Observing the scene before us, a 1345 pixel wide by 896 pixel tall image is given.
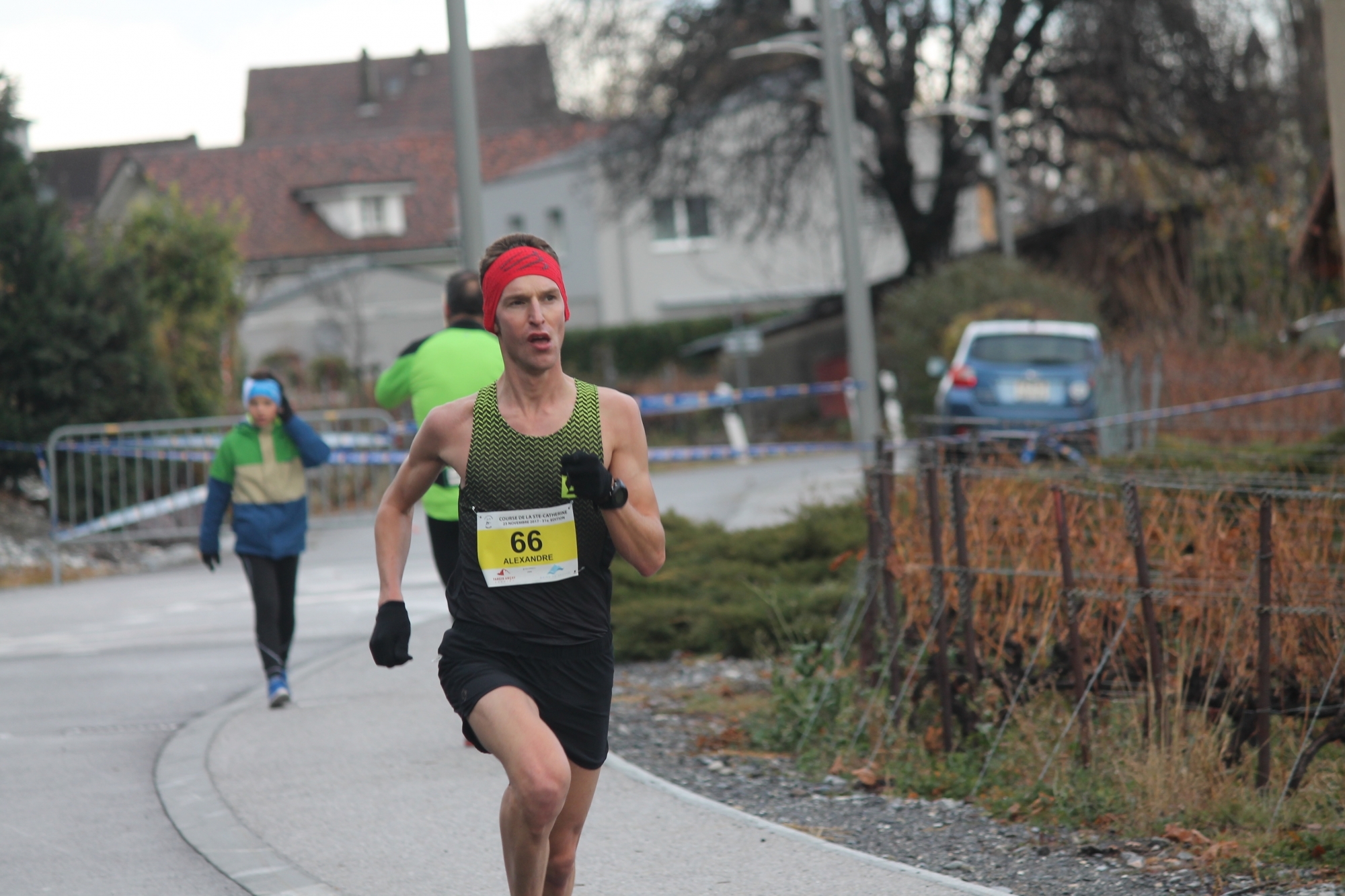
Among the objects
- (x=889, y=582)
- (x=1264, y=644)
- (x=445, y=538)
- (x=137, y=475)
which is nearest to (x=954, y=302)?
(x=137, y=475)

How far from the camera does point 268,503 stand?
8.47 meters

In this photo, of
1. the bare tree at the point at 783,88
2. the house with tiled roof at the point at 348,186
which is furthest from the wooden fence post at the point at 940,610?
the house with tiled roof at the point at 348,186

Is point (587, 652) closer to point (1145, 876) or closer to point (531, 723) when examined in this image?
point (531, 723)

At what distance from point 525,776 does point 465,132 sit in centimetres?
735

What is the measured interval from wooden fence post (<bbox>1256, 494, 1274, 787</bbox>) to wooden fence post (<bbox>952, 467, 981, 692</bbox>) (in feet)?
3.86

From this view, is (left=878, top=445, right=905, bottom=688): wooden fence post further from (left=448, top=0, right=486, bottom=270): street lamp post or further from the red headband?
(left=448, top=0, right=486, bottom=270): street lamp post

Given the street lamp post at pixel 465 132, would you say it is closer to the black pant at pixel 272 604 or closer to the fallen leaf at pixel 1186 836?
the black pant at pixel 272 604

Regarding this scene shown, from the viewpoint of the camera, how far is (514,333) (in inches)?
161

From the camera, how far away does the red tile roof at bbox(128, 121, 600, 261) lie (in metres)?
58.1

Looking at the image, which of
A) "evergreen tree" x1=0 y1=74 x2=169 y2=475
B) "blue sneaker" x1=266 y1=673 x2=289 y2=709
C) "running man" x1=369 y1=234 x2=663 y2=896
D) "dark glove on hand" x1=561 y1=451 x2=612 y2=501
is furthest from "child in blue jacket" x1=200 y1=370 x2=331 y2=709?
"evergreen tree" x1=0 y1=74 x2=169 y2=475

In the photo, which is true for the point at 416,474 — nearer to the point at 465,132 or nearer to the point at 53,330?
the point at 465,132

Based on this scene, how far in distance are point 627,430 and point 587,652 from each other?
546mm

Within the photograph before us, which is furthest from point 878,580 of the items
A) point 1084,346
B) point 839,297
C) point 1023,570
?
point 839,297

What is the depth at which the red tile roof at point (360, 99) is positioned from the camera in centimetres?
7294
